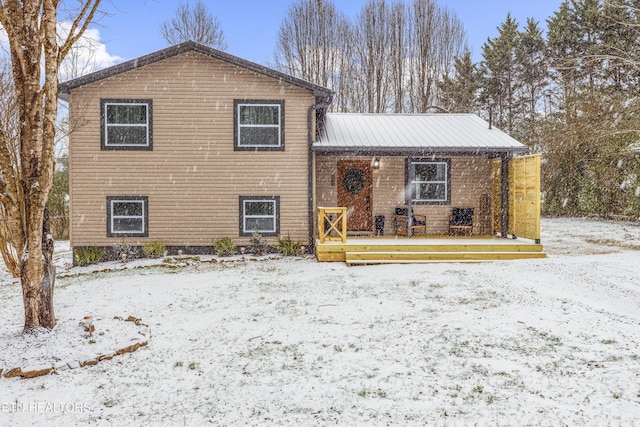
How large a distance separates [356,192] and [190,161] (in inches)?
188

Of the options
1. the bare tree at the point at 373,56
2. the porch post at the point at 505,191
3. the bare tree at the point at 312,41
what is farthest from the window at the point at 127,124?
the bare tree at the point at 373,56

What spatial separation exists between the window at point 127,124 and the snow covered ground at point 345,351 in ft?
13.7

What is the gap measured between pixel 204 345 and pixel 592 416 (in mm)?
3882

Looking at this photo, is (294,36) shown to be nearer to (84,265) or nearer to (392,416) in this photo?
(84,265)

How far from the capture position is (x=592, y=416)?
140 inches

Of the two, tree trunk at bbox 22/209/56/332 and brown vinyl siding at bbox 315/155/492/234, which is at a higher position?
brown vinyl siding at bbox 315/155/492/234

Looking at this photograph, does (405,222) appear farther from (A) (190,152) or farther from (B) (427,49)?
(B) (427,49)

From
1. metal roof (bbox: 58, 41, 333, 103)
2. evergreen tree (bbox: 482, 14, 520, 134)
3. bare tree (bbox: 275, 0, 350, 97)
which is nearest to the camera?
metal roof (bbox: 58, 41, 333, 103)

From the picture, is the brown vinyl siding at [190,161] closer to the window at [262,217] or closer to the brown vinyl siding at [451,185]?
the window at [262,217]

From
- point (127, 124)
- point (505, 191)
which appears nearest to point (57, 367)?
point (127, 124)

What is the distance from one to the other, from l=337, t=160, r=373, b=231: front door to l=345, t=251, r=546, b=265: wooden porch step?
120 inches

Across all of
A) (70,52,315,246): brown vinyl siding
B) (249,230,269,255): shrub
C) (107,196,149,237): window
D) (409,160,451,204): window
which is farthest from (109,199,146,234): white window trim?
(409,160,451,204): window

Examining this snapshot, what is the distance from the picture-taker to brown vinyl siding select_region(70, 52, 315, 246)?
11.7m

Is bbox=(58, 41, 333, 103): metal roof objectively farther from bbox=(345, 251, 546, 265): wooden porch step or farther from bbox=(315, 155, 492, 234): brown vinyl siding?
bbox=(345, 251, 546, 265): wooden porch step
